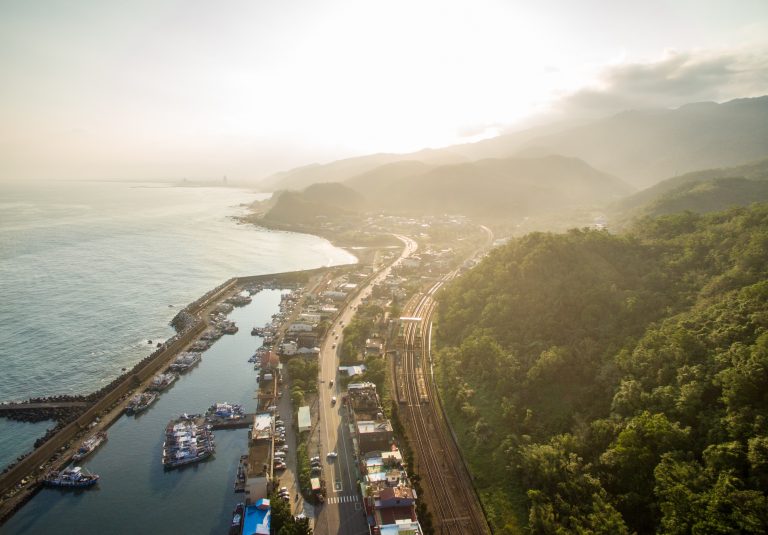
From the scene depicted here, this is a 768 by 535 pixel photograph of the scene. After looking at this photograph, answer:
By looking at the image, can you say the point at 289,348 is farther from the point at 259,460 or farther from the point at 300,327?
the point at 259,460

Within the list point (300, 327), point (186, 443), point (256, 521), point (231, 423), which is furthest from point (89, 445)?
point (300, 327)

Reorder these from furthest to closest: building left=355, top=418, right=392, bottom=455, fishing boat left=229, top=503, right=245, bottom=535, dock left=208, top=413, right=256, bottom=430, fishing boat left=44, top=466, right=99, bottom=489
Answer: dock left=208, top=413, right=256, bottom=430 → building left=355, top=418, right=392, bottom=455 → fishing boat left=44, top=466, right=99, bottom=489 → fishing boat left=229, top=503, right=245, bottom=535

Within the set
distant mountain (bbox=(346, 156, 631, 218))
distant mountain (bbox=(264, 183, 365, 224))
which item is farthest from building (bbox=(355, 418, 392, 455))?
distant mountain (bbox=(346, 156, 631, 218))

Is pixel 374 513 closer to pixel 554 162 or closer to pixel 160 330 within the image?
pixel 160 330

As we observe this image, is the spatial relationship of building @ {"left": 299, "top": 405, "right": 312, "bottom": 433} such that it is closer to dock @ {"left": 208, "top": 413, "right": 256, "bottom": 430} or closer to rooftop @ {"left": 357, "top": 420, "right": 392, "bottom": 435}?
rooftop @ {"left": 357, "top": 420, "right": 392, "bottom": 435}

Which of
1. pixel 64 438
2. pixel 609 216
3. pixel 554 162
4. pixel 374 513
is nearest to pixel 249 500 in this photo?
pixel 374 513
